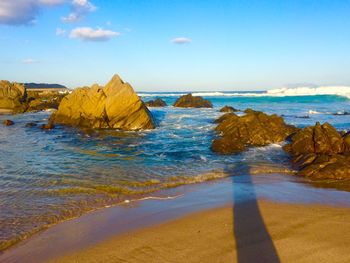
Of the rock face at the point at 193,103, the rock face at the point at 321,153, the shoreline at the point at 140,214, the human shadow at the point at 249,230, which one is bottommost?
the shoreline at the point at 140,214

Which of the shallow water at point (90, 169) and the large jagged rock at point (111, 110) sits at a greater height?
the large jagged rock at point (111, 110)

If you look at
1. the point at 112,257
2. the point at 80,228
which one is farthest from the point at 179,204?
the point at 112,257

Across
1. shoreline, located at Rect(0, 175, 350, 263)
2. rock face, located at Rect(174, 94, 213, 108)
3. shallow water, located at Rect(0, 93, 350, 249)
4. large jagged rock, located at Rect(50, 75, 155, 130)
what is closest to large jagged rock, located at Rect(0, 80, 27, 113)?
large jagged rock, located at Rect(50, 75, 155, 130)

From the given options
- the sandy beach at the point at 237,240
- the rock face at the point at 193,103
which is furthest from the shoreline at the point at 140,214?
the rock face at the point at 193,103

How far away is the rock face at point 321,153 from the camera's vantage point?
33.4 ft

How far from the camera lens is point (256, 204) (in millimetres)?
7609

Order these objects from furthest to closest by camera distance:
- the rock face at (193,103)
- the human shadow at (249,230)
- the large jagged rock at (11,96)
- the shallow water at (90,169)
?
the rock face at (193,103)
the large jagged rock at (11,96)
the shallow water at (90,169)
the human shadow at (249,230)

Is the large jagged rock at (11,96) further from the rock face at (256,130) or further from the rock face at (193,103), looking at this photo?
the rock face at (256,130)

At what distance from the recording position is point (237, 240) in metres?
5.58

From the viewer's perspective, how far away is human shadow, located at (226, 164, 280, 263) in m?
5.04

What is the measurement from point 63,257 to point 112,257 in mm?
777

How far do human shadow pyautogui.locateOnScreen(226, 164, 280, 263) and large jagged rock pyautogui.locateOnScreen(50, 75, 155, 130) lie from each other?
15.0 metres

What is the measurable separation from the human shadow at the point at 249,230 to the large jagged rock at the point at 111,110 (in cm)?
1496

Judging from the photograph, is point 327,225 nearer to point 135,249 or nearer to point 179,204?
point 179,204
